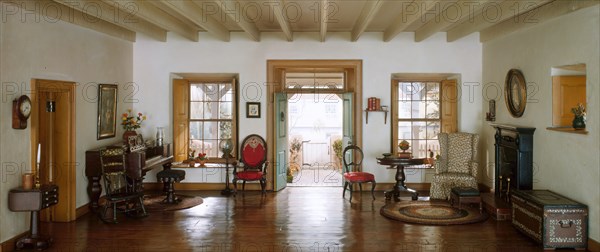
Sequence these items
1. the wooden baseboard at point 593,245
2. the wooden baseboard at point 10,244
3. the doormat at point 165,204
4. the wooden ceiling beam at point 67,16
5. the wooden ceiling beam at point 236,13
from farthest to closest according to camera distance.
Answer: the doormat at point 165,204, the wooden ceiling beam at point 236,13, the wooden ceiling beam at point 67,16, the wooden baseboard at point 10,244, the wooden baseboard at point 593,245

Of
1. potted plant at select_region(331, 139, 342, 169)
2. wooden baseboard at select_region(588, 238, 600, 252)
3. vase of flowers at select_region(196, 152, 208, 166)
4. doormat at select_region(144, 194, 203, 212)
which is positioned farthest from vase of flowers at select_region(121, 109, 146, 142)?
wooden baseboard at select_region(588, 238, 600, 252)

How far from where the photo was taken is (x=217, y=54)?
374 inches

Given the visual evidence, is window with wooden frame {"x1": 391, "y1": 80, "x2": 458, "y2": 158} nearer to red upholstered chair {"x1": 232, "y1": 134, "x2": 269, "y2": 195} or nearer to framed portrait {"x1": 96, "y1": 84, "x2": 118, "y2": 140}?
red upholstered chair {"x1": 232, "y1": 134, "x2": 269, "y2": 195}

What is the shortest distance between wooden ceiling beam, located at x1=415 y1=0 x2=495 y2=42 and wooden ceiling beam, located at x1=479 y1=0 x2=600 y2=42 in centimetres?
76

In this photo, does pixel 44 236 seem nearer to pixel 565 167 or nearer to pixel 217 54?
pixel 217 54

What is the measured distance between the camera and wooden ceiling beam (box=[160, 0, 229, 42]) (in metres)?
6.16

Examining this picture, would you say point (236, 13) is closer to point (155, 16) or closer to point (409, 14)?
point (155, 16)

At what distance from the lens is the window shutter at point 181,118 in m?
9.79

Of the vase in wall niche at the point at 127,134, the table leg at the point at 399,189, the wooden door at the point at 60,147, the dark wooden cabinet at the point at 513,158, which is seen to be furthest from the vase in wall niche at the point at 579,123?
the wooden door at the point at 60,147

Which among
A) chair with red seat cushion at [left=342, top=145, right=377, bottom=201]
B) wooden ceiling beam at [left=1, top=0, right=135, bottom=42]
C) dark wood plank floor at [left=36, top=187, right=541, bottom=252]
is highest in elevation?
wooden ceiling beam at [left=1, top=0, right=135, bottom=42]

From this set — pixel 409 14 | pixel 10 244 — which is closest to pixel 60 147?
pixel 10 244

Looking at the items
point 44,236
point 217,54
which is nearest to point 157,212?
point 44,236

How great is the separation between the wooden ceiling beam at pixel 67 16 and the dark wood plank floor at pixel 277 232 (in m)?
2.90

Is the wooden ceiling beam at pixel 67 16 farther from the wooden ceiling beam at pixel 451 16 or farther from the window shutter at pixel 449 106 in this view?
the window shutter at pixel 449 106
